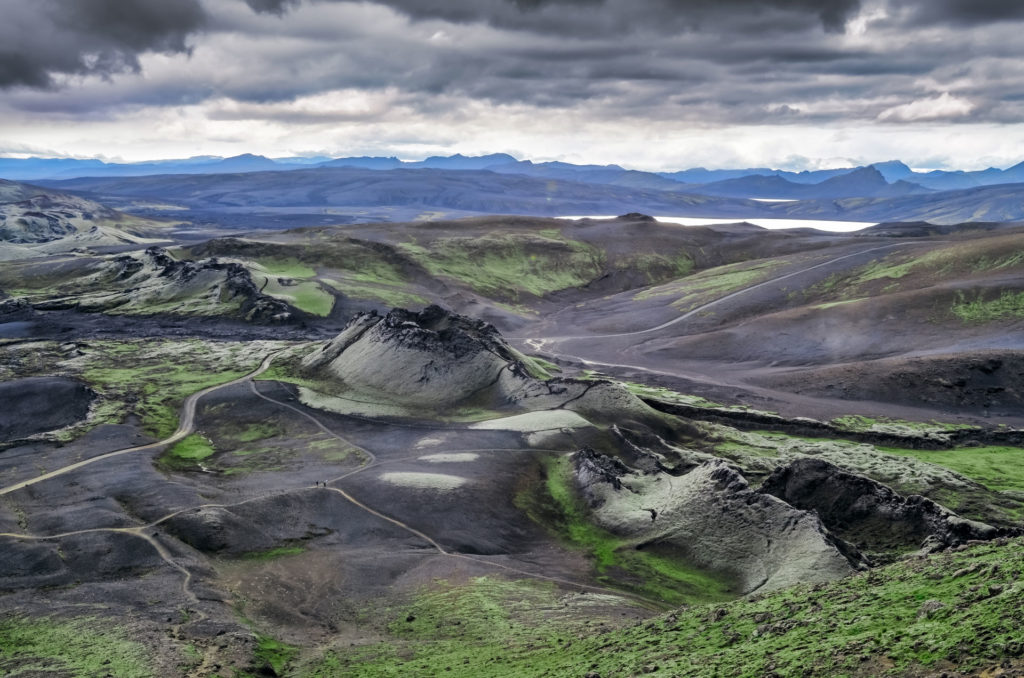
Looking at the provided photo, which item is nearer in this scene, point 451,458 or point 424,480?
point 424,480

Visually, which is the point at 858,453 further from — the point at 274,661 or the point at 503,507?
the point at 274,661

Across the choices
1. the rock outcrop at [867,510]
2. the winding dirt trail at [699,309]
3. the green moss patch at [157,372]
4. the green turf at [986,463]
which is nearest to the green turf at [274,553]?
the green moss patch at [157,372]

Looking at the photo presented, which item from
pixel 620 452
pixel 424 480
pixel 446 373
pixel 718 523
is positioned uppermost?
pixel 446 373

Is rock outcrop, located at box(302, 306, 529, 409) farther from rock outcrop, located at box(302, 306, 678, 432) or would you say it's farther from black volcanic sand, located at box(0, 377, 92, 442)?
black volcanic sand, located at box(0, 377, 92, 442)

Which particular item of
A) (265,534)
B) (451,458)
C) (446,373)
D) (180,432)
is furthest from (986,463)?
(180,432)

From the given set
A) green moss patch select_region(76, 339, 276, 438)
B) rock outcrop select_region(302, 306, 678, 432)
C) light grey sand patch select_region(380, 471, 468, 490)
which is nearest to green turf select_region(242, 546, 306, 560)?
light grey sand patch select_region(380, 471, 468, 490)

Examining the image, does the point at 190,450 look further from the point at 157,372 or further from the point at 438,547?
the point at 157,372
